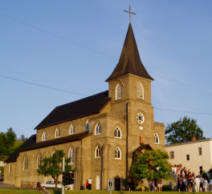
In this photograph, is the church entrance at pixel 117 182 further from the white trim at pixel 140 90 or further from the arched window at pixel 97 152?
the white trim at pixel 140 90

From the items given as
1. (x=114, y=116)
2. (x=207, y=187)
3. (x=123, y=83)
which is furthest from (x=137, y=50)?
(x=207, y=187)

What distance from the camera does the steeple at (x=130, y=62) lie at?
53.9 meters

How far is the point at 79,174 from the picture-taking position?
48531 mm

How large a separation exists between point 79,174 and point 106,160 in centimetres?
454

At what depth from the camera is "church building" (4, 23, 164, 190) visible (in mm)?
48406

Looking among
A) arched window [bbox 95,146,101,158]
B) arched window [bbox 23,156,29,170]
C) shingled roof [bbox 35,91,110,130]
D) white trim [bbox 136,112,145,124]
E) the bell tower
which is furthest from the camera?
arched window [bbox 23,156,29,170]

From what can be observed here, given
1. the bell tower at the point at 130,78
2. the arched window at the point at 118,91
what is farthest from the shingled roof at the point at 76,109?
the bell tower at the point at 130,78

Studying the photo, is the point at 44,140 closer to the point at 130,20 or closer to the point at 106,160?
the point at 106,160

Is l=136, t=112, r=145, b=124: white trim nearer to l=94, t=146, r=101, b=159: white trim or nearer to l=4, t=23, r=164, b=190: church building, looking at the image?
l=4, t=23, r=164, b=190: church building

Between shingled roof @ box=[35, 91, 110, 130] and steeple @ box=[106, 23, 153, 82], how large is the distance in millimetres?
4002

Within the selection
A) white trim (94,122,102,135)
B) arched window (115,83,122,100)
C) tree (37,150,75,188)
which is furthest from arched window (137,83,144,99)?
tree (37,150,75,188)

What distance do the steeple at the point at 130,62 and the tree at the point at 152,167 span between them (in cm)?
1358

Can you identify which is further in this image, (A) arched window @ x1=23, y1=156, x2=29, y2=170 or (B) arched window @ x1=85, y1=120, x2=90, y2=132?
(A) arched window @ x1=23, y1=156, x2=29, y2=170

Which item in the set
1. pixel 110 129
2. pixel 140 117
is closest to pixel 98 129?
pixel 110 129
